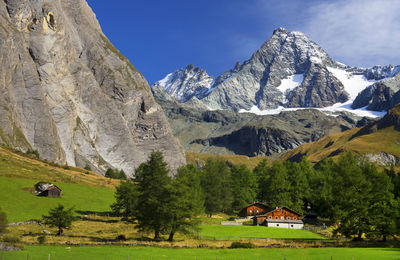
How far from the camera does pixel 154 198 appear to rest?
200 ft

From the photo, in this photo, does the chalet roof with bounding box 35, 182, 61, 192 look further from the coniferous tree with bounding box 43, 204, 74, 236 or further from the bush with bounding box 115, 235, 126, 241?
the bush with bounding box 115, 235, 126, 241

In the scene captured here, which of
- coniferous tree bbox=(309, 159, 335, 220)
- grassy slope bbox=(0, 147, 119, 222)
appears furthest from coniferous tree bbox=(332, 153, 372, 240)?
grassy slope bbox=(0, 147, 119, 222)

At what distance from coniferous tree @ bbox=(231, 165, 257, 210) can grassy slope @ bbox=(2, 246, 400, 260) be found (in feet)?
218

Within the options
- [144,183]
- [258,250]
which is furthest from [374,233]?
[144,183]

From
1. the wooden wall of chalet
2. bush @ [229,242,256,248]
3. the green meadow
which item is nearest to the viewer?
bush @ [229,242,256,248]

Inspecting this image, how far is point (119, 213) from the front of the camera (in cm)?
8312

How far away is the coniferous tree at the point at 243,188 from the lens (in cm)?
11700

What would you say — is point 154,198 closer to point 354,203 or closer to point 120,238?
point 120,238

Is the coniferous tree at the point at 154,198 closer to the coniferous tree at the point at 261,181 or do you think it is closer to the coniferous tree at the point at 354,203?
the coniferous tree at the point at 354,203

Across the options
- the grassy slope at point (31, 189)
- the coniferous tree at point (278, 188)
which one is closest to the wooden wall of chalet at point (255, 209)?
the coniferous tree at point (278, 188)

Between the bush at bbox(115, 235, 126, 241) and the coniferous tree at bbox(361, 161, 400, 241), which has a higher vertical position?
the coniferous tree at bbox(361, 161, 400, 241)

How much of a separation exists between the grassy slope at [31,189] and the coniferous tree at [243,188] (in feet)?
125

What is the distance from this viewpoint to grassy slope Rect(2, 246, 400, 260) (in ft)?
132

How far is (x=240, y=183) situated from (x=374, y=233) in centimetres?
6193
